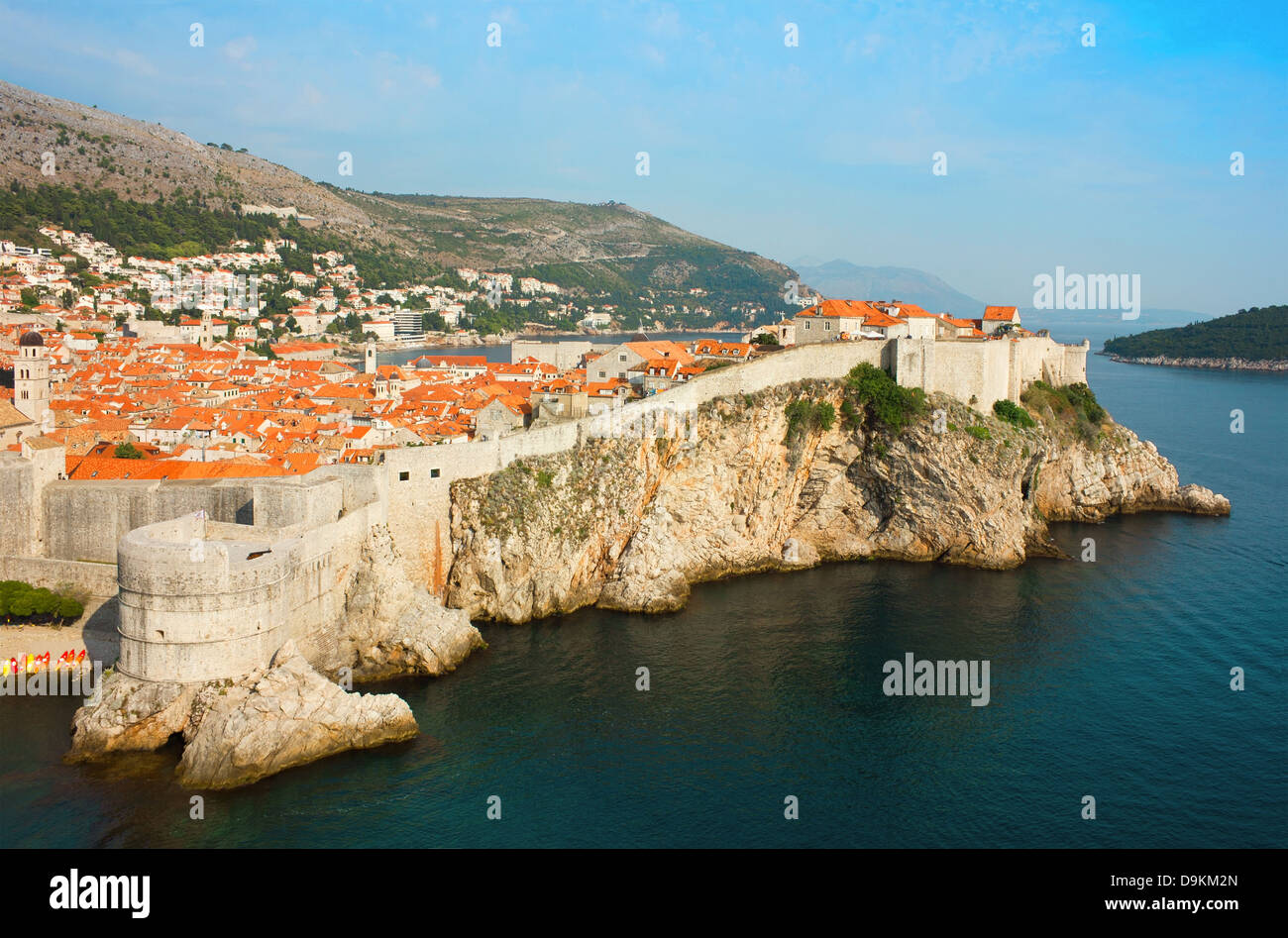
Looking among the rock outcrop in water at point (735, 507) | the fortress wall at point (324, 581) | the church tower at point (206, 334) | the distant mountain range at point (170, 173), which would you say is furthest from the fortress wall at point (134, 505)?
the distant mountain range at point (170, 173)

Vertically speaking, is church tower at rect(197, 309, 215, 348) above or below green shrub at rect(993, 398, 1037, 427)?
above

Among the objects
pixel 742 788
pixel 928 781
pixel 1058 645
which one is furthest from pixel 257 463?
pixel 1058 645

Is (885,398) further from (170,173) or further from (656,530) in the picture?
(170,173)

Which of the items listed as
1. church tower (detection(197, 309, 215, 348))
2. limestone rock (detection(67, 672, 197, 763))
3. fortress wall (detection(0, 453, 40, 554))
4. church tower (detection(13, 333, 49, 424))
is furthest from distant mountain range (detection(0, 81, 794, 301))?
limestone rock (detection(67, 672, 197, 763))

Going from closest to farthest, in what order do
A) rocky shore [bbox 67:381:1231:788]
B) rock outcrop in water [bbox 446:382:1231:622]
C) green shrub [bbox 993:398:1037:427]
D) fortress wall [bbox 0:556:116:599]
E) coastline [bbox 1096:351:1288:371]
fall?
rocky shore [bbox 67:381:1231:788] < fortress wall [bbox 0:556:116:599] < rock outcrop in water [bbox 446:382:1231:622] < green shrub [bbox 993:398:1037:427] < coastline [bbox 1096:351:1288:371]

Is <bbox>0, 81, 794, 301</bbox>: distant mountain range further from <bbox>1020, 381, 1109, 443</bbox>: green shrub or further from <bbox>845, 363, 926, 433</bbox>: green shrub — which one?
<bbox>1020, 381, 1109, 443</bbox>: green shrub

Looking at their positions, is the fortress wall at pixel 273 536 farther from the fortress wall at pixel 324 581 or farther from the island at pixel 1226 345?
the island at pixel 1226 345

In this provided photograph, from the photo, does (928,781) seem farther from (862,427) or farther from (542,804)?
(862,427)
